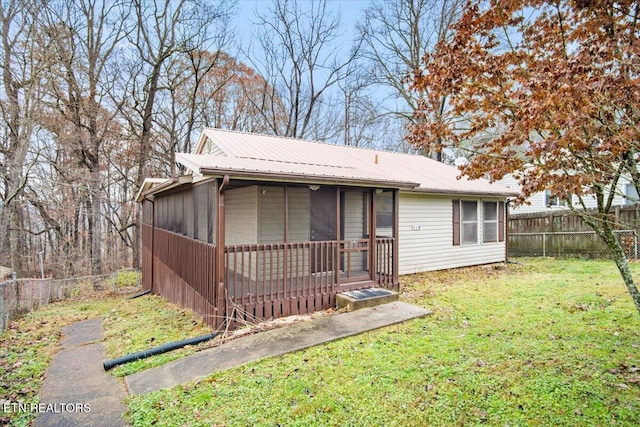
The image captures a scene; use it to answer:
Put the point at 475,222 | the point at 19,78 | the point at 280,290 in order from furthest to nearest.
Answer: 1. the point at 19,78
2. the point at 475,222
3. the point at 280,290

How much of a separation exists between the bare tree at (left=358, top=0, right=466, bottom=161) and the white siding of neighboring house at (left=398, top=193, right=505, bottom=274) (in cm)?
1173

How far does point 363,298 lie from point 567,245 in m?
10.7

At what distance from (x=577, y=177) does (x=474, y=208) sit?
883 centimetres

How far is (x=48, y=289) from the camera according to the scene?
11734 mm

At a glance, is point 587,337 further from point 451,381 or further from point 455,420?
point 455,420

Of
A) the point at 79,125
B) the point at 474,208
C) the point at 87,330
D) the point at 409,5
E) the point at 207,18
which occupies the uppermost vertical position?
the point at 409,5

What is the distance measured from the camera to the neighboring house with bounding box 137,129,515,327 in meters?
6.19

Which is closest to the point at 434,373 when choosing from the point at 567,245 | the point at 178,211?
the point at 178,211

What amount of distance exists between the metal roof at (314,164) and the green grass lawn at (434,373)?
8.40 feet

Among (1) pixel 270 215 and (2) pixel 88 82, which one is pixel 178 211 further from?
(2) pixel 88 82

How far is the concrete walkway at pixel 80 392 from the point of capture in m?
3.63

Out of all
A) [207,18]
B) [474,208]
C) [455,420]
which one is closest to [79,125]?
[207,18]

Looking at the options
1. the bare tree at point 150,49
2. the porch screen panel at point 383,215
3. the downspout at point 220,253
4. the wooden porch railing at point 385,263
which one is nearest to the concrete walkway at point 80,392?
the downspout at point 220,253

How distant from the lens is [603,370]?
12.5ft
